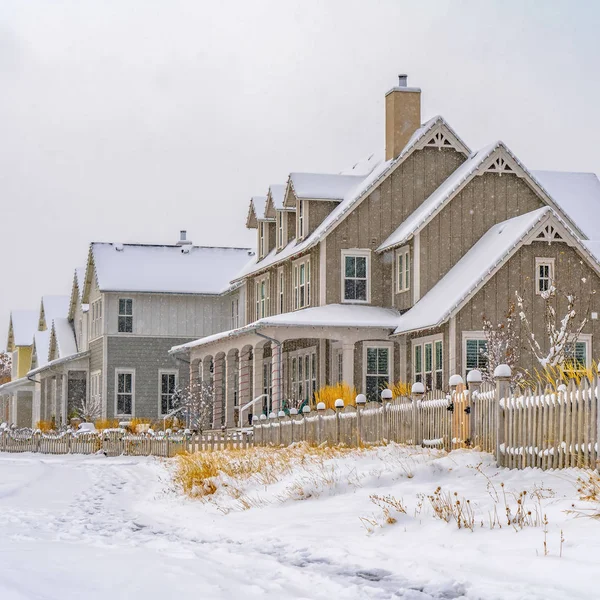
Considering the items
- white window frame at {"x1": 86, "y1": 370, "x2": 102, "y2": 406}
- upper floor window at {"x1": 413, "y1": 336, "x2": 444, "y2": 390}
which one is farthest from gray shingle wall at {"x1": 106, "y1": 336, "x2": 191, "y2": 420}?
upper floor window at {"x1": 413, "y1": 336, "x2": 444, "y2": 390}

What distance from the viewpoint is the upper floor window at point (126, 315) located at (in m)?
50.8

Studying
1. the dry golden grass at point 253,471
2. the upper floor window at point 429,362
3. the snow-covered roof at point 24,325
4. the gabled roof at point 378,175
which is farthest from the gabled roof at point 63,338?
the dry golden grass at point 253,471

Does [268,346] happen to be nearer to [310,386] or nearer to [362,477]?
[310,386]

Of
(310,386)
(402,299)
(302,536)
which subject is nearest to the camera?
(302,536)

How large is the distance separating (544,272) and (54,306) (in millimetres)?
40853

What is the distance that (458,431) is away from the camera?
678 inches

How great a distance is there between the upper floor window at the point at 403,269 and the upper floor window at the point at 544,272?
14.4ft

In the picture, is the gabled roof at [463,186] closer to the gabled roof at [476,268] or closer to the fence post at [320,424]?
the gabled roof at [476,268]


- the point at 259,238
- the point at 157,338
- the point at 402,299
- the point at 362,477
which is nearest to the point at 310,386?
the point at 402,299

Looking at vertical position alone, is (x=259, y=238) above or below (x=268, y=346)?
above

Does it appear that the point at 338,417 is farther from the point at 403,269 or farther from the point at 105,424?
the point at 105,424

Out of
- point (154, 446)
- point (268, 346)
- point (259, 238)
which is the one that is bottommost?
point (154, 446)

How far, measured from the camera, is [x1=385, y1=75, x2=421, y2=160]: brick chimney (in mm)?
35438

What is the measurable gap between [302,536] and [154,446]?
26.3 metres
